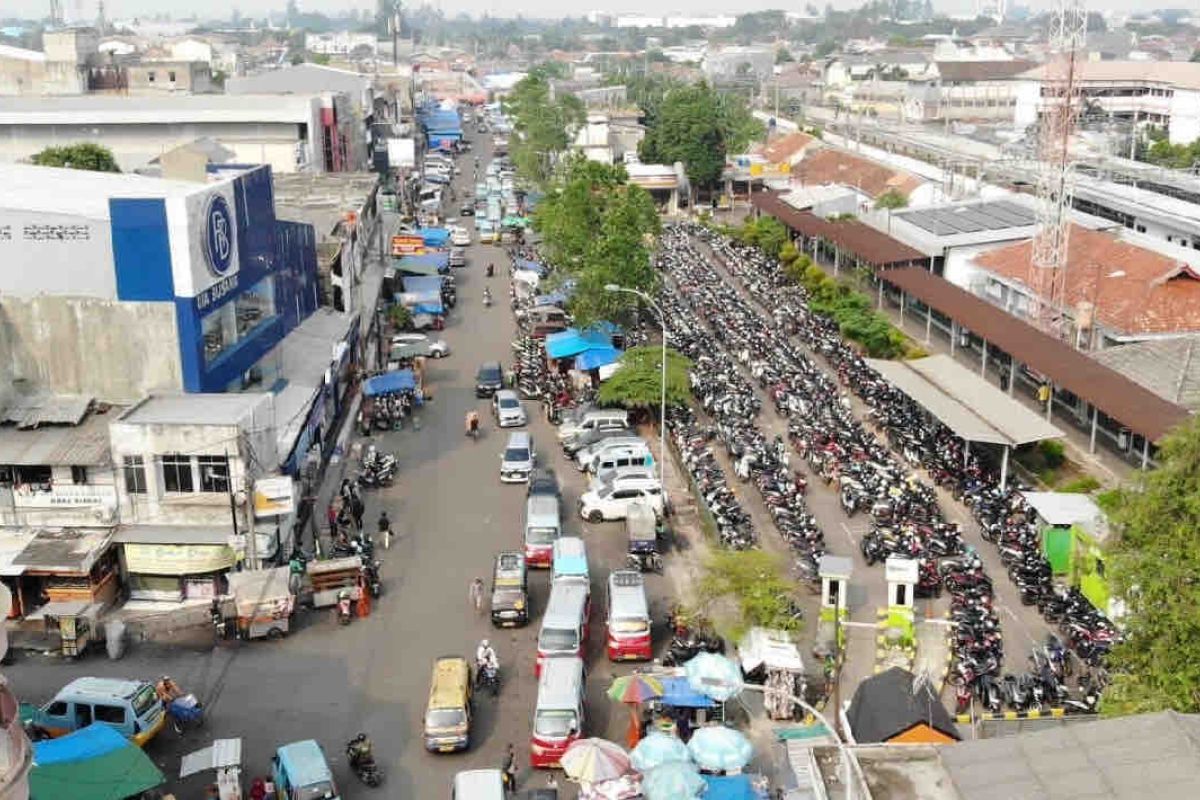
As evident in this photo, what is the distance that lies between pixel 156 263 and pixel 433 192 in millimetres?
51732

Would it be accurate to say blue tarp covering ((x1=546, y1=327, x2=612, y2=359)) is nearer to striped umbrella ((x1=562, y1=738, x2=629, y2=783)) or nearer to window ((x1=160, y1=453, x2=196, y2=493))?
window ((x1=160, y1=453, x2=196, y2=493))

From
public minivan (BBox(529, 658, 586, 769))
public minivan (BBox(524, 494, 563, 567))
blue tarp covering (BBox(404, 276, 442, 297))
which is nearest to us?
public minivan (BBox(529, 658, 586, 769))

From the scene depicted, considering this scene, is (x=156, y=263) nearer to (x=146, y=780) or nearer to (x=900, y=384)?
(x=146, y=780)

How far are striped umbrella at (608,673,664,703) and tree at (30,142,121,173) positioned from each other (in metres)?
39.6

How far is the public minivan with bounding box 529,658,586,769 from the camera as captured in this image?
58.9 ft

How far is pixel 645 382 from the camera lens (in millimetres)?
33188

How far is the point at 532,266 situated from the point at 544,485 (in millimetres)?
24562

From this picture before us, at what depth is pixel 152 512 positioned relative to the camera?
2333 centimetres

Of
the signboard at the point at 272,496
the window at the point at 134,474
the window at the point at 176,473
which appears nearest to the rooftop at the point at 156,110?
the window at the point at 134,474

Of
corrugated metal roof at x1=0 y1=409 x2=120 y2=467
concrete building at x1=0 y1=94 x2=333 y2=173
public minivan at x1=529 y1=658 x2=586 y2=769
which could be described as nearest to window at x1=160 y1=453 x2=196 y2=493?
corrugated metal roof at x1=0 y1=409 x2=120 y2=467

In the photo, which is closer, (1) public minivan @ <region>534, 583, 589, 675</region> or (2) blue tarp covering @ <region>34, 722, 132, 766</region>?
(2) blue tarp covering @ <region>34, 722, 132, 766</region>

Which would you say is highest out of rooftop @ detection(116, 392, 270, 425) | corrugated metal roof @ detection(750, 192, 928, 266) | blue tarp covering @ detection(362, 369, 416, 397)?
rooftop @ detection(116, 392, 270, 425)

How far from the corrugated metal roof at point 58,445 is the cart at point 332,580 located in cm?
449

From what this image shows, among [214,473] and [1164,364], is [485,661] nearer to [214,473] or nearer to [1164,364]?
[214,473]
